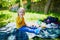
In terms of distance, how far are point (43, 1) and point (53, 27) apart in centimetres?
27

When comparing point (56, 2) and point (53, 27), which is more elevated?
point (56, 2)

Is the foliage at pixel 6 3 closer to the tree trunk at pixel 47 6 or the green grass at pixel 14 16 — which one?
the green grass at pixel 14 16

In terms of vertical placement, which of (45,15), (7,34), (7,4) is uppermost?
(7,4)

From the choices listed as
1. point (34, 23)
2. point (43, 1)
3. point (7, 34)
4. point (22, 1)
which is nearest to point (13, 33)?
point (7, 34)

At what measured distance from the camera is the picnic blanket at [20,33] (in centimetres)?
158

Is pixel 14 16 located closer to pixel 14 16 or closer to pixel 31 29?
pixel 14 16

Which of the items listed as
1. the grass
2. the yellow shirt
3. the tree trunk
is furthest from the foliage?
the tree trunk

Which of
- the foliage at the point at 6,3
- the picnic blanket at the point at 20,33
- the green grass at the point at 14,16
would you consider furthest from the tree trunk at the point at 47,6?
the foliage at the point at 6,3

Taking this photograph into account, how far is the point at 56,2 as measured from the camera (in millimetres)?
1663

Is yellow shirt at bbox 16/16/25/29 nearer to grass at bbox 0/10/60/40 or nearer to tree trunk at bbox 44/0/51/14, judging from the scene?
grass at bbox 0/10/60/40

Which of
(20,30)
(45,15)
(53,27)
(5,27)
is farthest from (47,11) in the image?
(5,27)

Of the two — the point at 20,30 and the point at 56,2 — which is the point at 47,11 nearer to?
the point at 56,2

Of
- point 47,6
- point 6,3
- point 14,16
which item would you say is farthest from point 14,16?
point 47,6

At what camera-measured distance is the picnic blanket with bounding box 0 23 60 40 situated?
62.4 inches
